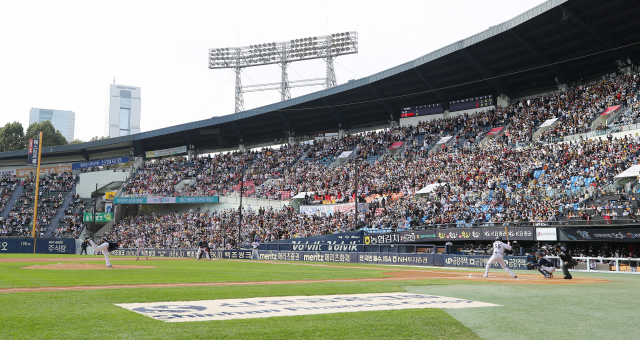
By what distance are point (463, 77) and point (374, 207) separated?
16065mm

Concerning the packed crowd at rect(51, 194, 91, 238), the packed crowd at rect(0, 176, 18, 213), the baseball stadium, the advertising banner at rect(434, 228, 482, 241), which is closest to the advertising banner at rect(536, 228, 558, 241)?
the baseball stadium

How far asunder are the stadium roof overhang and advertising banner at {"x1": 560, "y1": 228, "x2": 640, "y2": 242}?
1554 cm

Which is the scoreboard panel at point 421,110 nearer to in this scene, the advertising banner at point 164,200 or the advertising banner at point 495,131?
the advertising banner at point 495,131

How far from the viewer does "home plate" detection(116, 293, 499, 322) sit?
8.49 meters

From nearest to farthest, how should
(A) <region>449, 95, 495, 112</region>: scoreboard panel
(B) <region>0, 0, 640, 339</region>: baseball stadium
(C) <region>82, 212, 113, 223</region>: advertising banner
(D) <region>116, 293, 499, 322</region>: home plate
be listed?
(D) <region>116, 293, 499, 322</region>: home plate, (B) <region>0, 0, 640, 339</region>: baseball stadium, (A) <region>449, 95, 495, 112</region>: scoreboard panel, (C) <region>82, 212, 113, 223</region>: advertising banner

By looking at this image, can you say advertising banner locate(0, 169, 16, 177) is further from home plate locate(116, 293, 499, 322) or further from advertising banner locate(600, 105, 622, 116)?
home plate locate(116, 293, 499, 322)

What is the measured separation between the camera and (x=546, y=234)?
27844mm

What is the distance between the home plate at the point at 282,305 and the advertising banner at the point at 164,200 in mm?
43513

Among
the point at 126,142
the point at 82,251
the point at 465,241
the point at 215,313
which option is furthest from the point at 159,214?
the point at 215,313

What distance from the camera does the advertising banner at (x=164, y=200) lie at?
53.7 metres

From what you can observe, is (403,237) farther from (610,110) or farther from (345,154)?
(345,154)

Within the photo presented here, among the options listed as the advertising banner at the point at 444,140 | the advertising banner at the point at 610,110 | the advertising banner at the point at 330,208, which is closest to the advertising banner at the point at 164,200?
the advertising banner at the point at 330,208

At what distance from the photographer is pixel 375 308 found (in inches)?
379

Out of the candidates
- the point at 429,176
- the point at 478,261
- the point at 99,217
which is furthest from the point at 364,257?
the point at 99,217
